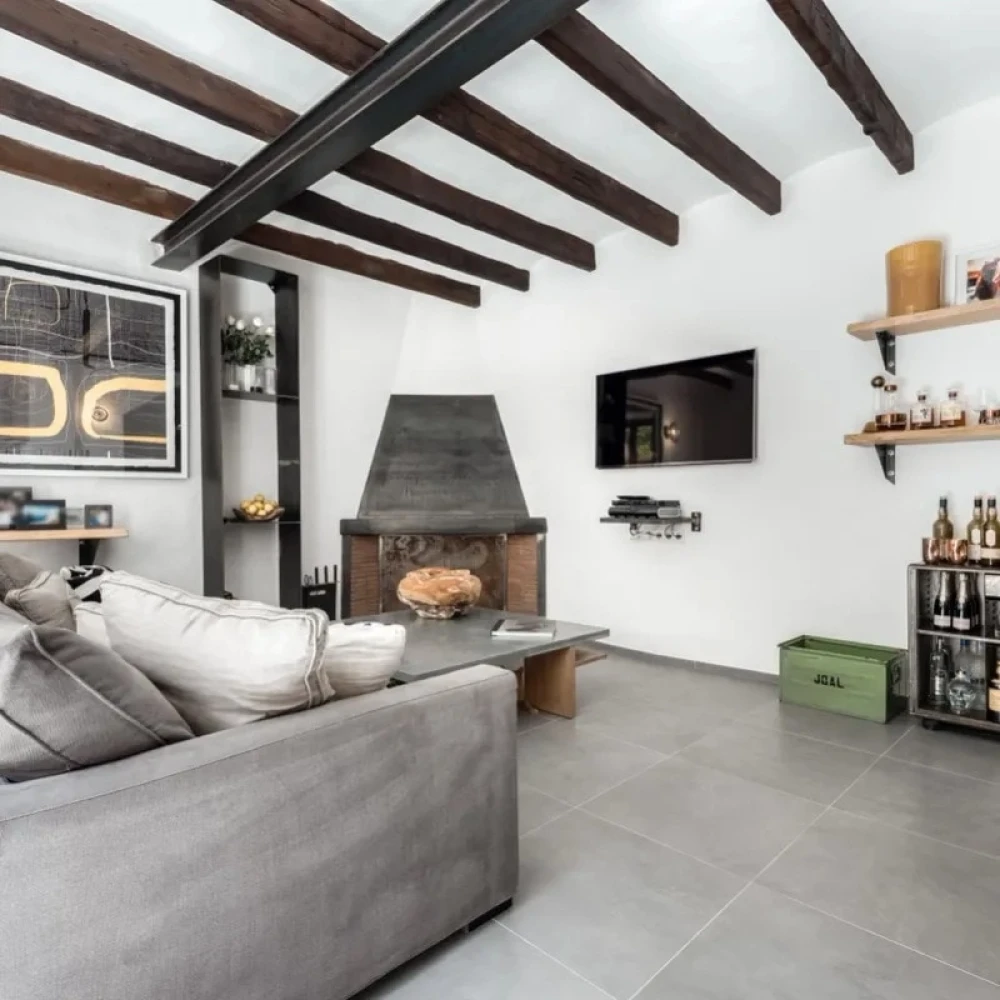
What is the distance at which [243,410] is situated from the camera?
4.15m

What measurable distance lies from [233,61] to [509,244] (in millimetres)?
2190

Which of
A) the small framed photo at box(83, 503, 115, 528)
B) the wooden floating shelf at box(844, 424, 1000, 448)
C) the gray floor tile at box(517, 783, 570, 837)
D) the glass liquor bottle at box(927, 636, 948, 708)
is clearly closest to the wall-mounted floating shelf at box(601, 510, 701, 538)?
the wooden floating shelf at box(844, 424, 1000, 448)

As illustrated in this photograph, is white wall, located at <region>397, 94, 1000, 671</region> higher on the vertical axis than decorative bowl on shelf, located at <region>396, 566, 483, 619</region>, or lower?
higher

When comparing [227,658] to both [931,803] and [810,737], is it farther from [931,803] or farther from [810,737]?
[810,737]

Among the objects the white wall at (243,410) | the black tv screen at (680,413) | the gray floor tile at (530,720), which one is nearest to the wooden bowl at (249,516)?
the white wall at (243,410)

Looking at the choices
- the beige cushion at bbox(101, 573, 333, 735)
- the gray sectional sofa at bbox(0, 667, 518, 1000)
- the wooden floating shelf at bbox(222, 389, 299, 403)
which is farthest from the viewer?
the wooden floating shelf at bbox(222, 389, 299, 403)

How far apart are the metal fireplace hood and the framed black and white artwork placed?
1.38 metres

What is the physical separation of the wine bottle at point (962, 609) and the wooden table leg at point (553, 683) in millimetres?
1626

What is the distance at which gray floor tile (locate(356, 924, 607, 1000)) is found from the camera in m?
1.30

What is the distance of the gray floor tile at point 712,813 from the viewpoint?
6.04ft

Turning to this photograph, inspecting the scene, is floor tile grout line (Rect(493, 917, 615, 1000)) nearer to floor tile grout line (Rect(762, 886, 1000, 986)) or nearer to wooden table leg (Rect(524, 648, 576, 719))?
floor tile grout line (Rect(762, 886, 1000, 986))

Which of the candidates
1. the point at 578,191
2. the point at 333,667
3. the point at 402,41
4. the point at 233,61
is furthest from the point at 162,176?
the point at 333,667

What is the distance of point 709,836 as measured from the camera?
1.91 meters

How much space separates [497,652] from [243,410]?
2614 millimetres
